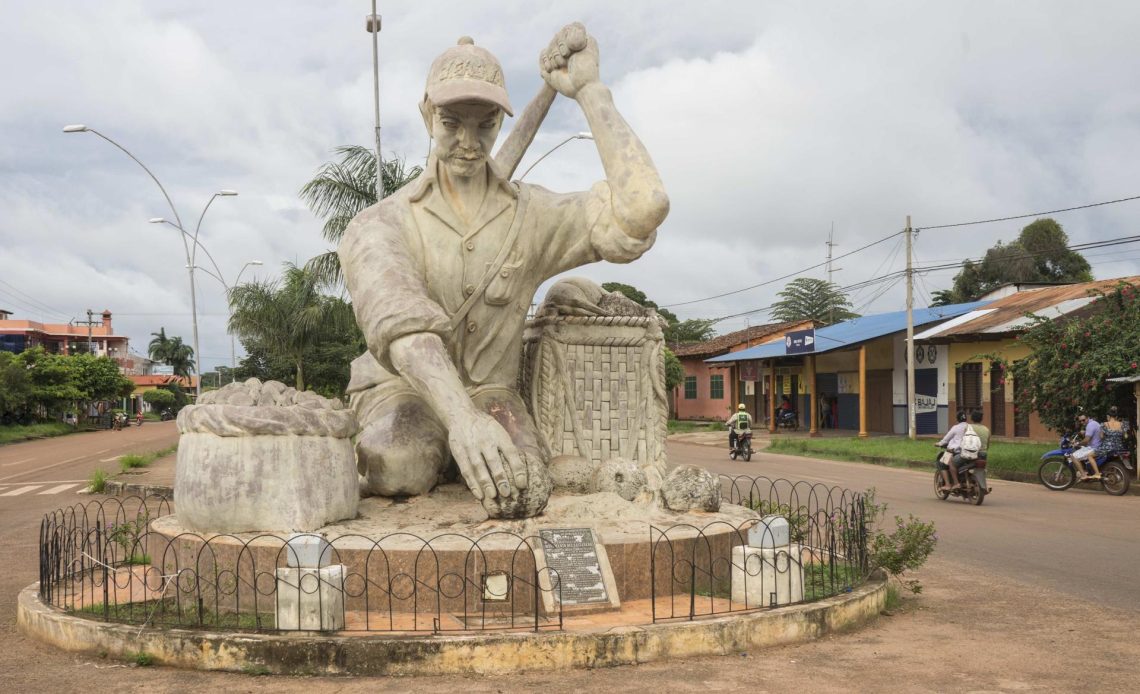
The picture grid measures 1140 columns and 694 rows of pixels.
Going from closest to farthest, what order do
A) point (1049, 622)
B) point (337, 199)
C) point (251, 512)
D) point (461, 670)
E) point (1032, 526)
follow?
1. point (461, 670)
2. point (251, 512)
3. point (1049, 622)
4. point (1032, 526)
5. point (337, 199)

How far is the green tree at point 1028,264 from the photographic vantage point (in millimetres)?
35500

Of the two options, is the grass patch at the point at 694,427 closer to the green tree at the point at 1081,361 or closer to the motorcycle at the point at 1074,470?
the green tree at the point at 1081,361

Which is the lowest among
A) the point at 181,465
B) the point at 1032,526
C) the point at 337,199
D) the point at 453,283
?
the point at 1032,526

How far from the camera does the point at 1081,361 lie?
14688mm

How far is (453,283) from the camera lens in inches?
230

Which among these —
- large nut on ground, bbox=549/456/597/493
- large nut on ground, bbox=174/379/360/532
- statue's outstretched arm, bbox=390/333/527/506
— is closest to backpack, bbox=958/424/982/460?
Result: large nut on ground, bbox=549/456/597/493

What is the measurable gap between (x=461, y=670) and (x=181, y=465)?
6.52 feet

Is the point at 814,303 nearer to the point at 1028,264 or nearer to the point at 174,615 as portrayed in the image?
the point at 1028,264

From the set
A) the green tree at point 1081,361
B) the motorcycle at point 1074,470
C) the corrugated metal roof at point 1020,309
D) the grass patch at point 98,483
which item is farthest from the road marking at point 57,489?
the corrugated metal roof at point 1020,309

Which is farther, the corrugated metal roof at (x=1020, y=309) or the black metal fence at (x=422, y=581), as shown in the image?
the corrugated metal roof at (x=1020, y=309)

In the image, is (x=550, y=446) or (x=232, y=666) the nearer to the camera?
(x=232, y=666)

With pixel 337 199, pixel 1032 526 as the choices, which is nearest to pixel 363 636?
pixel 1032 526

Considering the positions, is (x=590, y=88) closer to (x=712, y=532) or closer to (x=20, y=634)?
(x=712, y=532)

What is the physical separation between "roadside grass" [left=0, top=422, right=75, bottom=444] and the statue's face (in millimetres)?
30267
